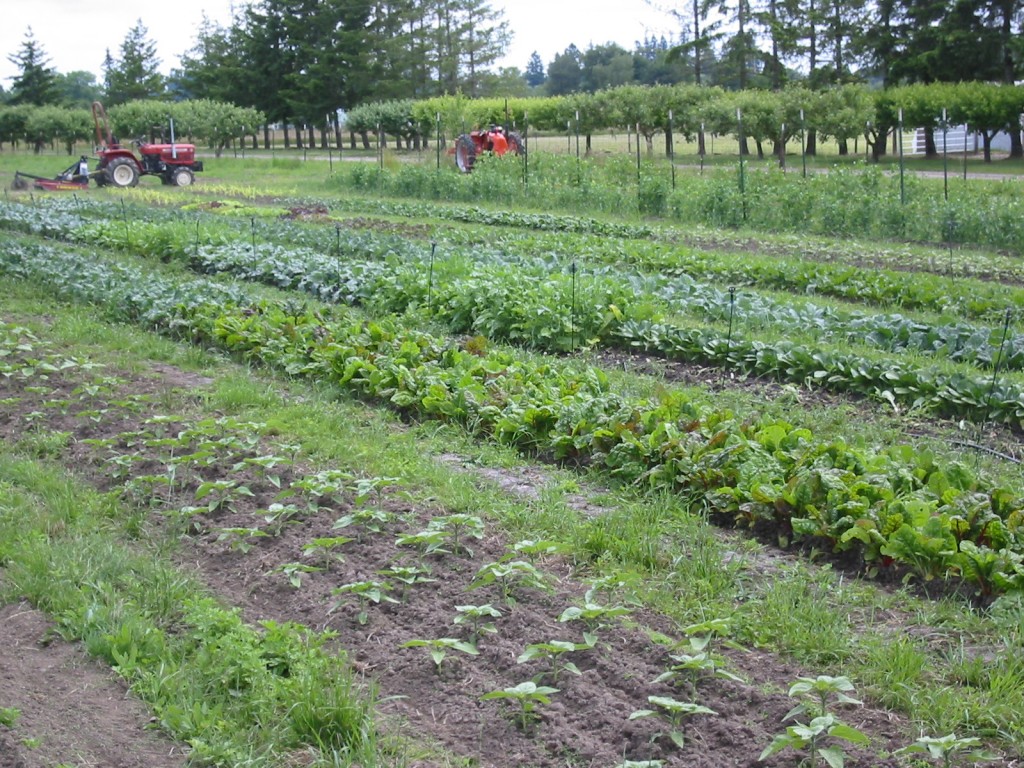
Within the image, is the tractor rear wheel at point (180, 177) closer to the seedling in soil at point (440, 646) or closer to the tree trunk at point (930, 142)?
the tree trunk at point (930, 142)

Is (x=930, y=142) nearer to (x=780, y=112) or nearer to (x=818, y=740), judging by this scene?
(x=780, y=112)

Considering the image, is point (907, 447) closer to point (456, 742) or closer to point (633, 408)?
point (633, 408)

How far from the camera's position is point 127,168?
2831 cm

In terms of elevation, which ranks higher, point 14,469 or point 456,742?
point 14,469

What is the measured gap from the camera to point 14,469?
19.5 feet

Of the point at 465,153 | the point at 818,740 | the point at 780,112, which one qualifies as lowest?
the point at 818,740

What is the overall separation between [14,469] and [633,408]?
3690mm

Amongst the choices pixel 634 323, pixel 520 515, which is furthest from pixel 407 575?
pixel 634 323

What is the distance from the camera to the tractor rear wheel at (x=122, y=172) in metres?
28.0

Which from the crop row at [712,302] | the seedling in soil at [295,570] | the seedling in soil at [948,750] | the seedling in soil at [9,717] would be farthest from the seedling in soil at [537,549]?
the crop row at [712,302]

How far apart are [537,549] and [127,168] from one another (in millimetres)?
26868

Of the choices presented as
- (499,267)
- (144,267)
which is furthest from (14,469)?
(144,267)

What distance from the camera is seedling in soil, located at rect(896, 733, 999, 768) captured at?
318 cm

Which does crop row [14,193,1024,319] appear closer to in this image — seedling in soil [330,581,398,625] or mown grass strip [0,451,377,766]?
seedling in soil [330,581,398,625]
